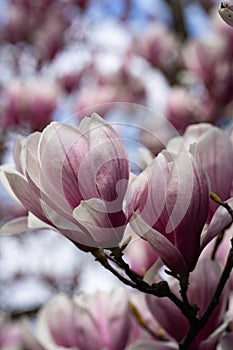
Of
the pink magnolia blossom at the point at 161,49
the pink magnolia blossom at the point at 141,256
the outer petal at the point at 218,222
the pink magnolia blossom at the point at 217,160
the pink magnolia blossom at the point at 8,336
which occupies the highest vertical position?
the pink magnolia blossom at the point at 217,160

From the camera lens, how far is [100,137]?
0.58 meters

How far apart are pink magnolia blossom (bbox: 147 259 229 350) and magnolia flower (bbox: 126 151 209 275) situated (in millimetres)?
103

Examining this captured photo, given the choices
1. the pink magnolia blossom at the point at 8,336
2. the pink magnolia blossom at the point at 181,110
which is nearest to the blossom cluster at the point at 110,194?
the pink magnolia blossom at the point at 8,336

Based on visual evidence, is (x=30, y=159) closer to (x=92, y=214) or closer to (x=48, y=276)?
(x=92, y=214)

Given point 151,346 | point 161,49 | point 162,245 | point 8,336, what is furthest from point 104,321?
point 161,49

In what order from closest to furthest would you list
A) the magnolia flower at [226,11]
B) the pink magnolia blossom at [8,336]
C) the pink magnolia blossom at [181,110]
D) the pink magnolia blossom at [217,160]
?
the magnolia flower at [226,11]
the pink magnolia blossom at [217,160]
the pink magnolia blossom at [8,336]
the pink magnolia blossom at [181,110]

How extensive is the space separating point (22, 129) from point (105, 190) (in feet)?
5.26

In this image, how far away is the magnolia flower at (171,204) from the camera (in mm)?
581

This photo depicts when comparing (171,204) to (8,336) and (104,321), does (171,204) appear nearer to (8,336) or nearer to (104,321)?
(104,321)

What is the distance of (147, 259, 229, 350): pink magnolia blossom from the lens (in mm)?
700

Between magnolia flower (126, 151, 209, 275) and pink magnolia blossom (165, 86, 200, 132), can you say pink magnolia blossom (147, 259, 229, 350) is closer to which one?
magnolia flower (126, 151, 209, 275)

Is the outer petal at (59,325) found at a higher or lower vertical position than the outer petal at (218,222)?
lower

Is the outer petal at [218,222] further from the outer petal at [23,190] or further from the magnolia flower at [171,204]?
the outer petal at [23,190]

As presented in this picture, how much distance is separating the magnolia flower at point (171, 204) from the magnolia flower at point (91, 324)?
221 millimetres
